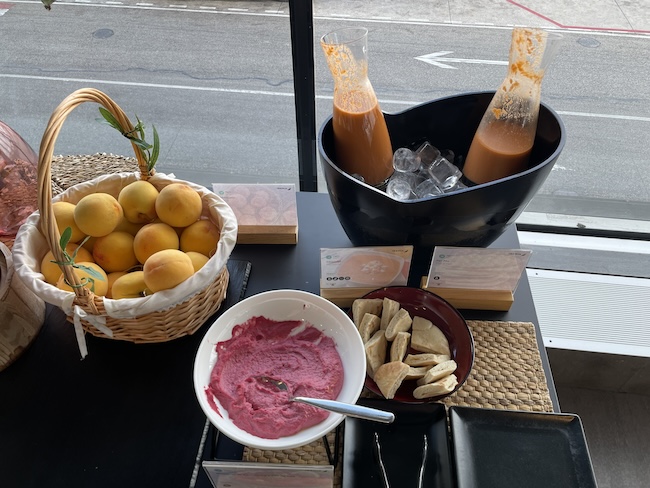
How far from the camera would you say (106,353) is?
2.26ft

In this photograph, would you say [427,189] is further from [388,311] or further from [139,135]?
[139,135]

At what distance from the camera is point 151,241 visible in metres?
0.63

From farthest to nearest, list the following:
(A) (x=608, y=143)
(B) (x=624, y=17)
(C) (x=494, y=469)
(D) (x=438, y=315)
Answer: (A) (x=608, y=143), (B) (x=624, y=17), (D) (x=438, y=315), (C) (x=494, y=469)

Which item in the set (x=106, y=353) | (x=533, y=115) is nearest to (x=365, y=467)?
(x=106, y=353)

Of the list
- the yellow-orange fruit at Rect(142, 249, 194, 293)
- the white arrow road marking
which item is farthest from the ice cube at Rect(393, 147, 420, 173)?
the white arrow road marking

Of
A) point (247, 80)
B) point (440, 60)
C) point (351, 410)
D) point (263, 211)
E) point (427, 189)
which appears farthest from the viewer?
point (247, 80)

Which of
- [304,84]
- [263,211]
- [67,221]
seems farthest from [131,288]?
[304,84]

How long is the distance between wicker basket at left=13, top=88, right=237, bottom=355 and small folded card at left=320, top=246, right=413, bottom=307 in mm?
144

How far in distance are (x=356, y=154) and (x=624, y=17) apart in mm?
1141

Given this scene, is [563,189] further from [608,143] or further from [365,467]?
[365,467]

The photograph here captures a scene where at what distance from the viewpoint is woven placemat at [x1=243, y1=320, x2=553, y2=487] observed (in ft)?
1.93

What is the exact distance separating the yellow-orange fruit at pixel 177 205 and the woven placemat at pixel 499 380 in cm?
30

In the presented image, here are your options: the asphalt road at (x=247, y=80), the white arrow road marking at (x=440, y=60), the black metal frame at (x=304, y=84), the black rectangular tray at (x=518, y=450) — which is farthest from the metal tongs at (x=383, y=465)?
the white arrow road marking at (x=440, y=60)

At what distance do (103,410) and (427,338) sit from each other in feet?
1.38
